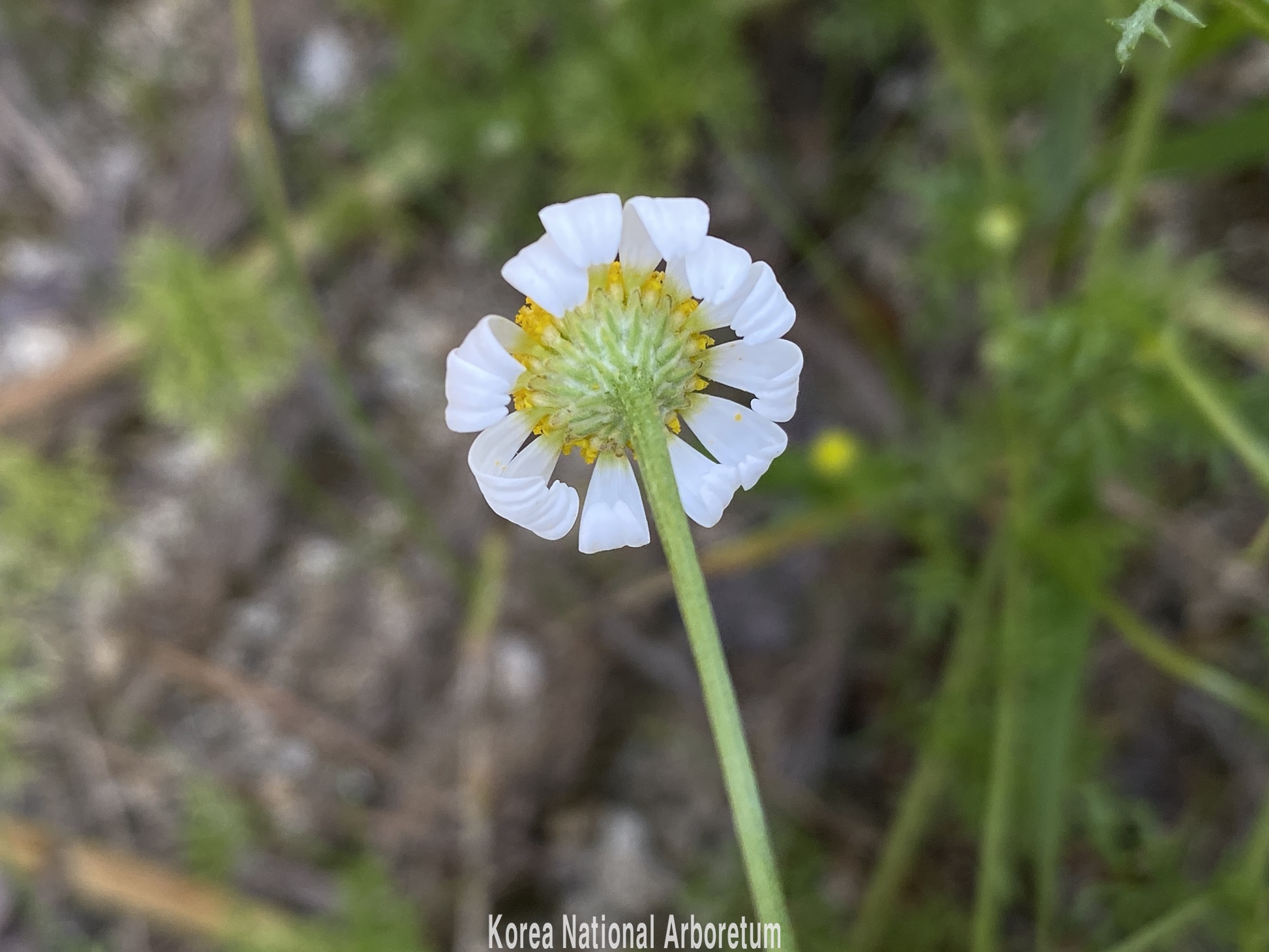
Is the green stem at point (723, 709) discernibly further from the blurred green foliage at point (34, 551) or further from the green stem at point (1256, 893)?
the blurred green foliage at point (34, 551)

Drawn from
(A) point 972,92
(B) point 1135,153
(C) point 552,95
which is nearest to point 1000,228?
(B) point 1135,153

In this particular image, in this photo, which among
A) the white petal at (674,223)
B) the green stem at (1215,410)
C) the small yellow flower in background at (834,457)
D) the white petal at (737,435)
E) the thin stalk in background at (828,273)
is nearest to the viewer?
the white petal at (674,223)

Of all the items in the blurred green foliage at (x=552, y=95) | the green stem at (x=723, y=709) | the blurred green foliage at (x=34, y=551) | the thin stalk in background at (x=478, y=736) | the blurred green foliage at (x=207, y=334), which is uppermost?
the blurred green foliage at (x=552, y=95)

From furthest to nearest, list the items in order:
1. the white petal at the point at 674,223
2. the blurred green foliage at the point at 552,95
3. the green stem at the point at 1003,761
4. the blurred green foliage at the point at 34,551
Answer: the blurred green foliage at the point at 34,551
the blurred green foliage at the point at 552,95
the green stem at the point at 1003,761
the white petal at the point at 674,223

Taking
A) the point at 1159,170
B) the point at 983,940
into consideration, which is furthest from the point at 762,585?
the point at 1159,170

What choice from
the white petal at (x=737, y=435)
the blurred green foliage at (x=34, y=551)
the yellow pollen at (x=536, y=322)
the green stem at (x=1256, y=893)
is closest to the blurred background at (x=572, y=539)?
the blurred green foliage at (x=34, y=551)

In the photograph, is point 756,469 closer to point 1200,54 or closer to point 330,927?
point 1200,54

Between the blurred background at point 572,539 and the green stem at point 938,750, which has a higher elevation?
the blurred background at point 572,539
